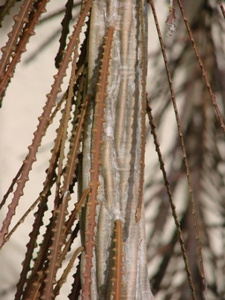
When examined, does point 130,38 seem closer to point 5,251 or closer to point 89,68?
point 89,68

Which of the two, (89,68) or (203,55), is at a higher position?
(203,55)

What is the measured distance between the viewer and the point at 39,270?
84 cm

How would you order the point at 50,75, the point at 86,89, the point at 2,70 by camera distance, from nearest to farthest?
the point at 2,70
the point at 86,89
the point at 50,75

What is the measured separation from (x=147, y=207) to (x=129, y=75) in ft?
2.43

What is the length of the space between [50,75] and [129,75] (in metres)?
0.67

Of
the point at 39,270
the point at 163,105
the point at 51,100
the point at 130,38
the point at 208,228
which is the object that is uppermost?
the point at 163,105

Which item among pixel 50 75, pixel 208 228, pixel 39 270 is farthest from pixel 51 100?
pixel 208 228

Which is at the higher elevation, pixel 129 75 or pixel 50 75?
pixel 50 75

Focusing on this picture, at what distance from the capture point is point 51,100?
2.64 ft

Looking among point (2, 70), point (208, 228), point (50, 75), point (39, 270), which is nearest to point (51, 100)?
point (2, 70)

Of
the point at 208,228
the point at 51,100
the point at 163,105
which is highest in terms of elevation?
the point at 163,105

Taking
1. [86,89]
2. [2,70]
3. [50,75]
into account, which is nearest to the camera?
[2,70]

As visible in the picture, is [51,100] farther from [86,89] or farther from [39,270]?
[39,270]

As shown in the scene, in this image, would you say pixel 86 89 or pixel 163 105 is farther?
pixel 163 105
